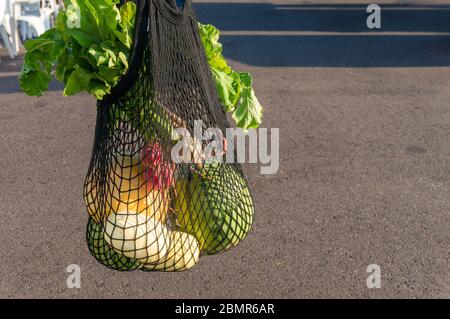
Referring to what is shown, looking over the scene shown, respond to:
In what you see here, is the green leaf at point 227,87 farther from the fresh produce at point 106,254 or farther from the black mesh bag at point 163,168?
the fresh produce at point 106,254

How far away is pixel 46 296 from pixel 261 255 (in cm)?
145

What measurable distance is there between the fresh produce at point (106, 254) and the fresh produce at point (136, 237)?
0.46 ft

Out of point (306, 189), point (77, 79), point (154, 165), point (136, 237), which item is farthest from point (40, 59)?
point (306, 189)

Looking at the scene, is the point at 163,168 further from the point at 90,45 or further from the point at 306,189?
the point at 306,189

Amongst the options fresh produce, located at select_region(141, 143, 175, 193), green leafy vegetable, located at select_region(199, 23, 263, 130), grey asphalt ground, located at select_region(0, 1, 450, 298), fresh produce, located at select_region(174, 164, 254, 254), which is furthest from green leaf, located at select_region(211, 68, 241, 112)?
grey asphalt ground, located at select_region(0, 1, 450, 298)

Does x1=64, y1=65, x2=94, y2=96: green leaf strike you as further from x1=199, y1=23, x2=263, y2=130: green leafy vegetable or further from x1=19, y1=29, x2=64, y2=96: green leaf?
x1=199, y1=23, x2=263, y2=130: green leafy vegetable

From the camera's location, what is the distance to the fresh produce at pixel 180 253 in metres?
1.99

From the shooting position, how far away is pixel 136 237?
186cm

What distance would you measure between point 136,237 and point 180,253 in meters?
0.20

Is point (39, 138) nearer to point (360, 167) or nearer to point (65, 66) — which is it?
point (360, 167)

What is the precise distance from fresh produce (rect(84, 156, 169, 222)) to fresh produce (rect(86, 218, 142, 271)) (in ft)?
0.50

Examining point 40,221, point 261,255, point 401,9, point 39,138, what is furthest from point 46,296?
point 401,9

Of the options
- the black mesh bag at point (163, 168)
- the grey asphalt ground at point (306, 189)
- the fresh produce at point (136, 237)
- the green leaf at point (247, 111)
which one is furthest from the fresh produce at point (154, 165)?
the grey asphalt ground at point (306, 189)
